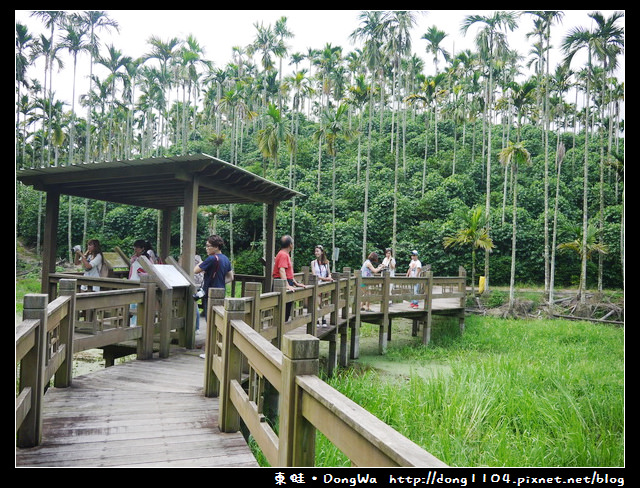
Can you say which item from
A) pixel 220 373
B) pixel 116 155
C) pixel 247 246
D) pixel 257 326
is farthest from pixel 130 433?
pixel 116 155

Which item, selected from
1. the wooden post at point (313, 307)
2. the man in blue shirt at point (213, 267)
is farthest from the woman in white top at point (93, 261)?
the wooden post at point (313, 307)

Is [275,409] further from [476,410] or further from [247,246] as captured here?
[247,246]

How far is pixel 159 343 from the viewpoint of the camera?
6461 millimetres

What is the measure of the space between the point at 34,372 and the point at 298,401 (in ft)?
7.06

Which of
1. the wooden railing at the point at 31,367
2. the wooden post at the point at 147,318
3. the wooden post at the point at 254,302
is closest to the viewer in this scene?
the wooden railing at the point at 31,367

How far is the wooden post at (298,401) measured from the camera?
213 cm

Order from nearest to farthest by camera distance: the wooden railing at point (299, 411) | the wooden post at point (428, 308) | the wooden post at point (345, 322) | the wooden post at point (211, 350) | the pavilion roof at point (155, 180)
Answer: the wooden railing at point (299, 411)
the wooden post at point (211, 350)
the pavilion roof at point (155, 180)
the wooden post at point (345, 322)
the wooden post at point (428, 308)

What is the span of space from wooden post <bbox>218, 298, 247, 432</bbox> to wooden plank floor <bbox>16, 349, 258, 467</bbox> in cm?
10

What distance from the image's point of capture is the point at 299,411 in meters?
2.15

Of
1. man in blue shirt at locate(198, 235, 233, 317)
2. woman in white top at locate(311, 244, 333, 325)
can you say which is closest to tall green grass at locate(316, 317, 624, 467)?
woman in white top at locate(311, 244, 333, 325)

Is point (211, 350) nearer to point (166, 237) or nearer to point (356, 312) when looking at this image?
point (356, 312)

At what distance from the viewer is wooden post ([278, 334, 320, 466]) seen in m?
2.13

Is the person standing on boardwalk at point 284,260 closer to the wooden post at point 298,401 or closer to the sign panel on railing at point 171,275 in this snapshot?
the sign panel on railing at point 171,275

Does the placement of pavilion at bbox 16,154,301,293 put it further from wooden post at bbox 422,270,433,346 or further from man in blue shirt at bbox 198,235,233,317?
wooden post at bbox 422,270,433,346
